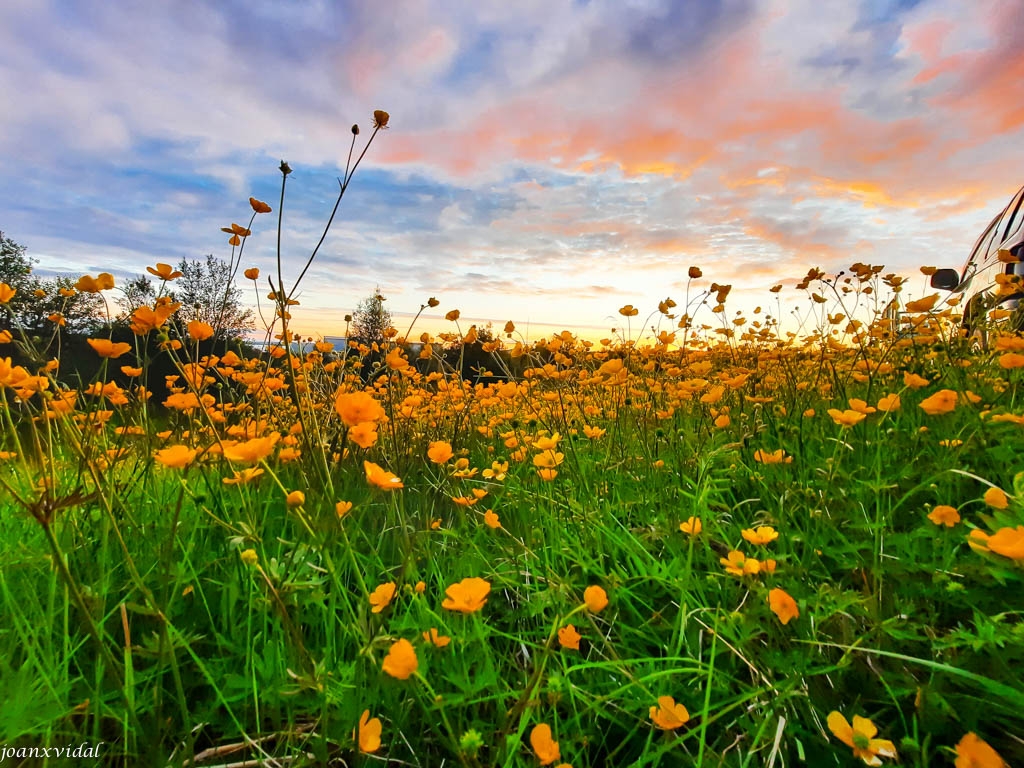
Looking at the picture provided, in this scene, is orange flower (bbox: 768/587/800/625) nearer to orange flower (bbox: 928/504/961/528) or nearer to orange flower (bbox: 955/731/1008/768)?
orange flower (bbox: 955/731/1008/768)

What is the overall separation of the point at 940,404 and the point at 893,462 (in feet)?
1.82

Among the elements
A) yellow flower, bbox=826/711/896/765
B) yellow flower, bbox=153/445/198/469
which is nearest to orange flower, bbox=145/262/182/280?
yellow flower, bbox=153/445/198/469

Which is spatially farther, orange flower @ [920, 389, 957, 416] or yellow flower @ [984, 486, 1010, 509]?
orange flower @ [920, 389, 957, 416]

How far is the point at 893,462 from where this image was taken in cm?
210

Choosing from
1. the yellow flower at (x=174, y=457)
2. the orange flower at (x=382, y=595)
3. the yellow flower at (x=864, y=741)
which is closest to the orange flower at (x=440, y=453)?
the orange flower at (x=382, y=595)

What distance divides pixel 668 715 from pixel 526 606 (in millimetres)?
582

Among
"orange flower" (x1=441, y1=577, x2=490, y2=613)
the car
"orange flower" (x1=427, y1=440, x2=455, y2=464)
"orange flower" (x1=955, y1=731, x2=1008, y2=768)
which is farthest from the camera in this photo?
the car

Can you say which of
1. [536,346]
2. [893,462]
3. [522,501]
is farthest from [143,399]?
[893,462]

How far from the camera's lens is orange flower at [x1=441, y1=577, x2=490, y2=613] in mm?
935

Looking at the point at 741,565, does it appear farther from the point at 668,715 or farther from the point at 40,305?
the point at 40,305

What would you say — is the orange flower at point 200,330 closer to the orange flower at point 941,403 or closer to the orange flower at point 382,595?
the orange flower at point 382,595

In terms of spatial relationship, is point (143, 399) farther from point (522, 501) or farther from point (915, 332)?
point (915, 332)

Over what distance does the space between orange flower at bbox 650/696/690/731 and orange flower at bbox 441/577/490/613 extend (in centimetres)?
39

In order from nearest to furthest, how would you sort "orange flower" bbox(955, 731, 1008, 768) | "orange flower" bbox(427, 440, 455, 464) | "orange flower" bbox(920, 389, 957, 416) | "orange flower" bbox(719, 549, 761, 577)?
"orange flower" bbox(955, 731, 1008, 768) → "orange flower" bbox(719, 549, 761, 577) → "orange flower" bbox(427, 440, 455, 464) → "orange flower" bbox(920, 389, 957, 416)
